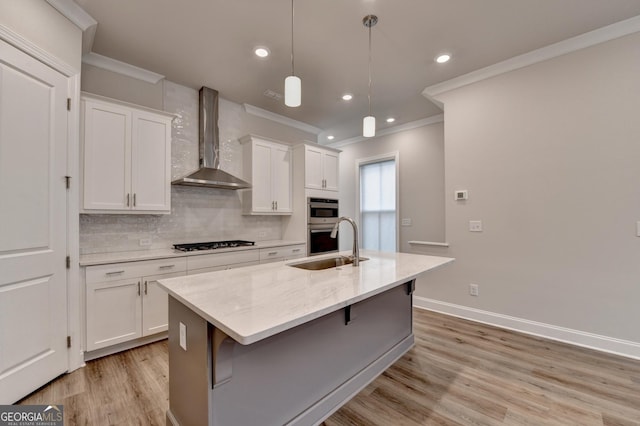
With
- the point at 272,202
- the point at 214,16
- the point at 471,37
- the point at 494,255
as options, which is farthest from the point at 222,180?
the point at 494,255

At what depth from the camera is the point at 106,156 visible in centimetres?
257

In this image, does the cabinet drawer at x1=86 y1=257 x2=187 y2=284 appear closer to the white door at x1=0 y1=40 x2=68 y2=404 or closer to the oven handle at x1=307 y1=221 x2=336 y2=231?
the white door at x1=0 y1=40 x2=68 y2=404

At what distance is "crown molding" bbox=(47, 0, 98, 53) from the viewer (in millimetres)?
2055

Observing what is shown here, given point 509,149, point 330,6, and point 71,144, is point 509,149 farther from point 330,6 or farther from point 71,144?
point 71,144

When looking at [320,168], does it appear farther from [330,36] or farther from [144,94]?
[144,94]

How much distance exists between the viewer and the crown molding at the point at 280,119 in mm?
4117

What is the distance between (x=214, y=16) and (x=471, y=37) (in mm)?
2314

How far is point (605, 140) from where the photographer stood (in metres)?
2.50

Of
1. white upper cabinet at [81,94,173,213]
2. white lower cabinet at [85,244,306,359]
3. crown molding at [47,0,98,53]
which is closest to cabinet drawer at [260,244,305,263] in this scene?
white lower cabinet at [85,244,306,359]

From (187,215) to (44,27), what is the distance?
2.02m

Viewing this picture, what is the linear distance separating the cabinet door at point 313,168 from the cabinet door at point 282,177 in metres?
0.30

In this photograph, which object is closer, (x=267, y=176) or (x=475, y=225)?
(x=475, y=225)

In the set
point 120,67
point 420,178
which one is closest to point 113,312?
point 120,67

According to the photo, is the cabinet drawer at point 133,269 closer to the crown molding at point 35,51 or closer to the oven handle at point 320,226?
the crown molding at point 35,51
